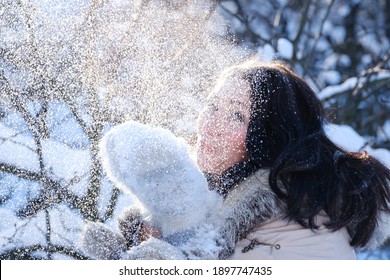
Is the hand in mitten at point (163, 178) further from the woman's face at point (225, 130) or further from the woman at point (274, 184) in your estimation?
the woman's face at point (225, 130)

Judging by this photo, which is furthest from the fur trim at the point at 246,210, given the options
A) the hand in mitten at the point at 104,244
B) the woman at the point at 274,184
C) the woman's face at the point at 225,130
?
the hand in mitten at the point at 104,244

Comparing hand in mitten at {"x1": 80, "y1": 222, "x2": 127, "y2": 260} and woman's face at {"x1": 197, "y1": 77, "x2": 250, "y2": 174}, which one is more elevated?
woman's face at {"x1": 197, "y1": 77, "x2": 250, "y2": 174}

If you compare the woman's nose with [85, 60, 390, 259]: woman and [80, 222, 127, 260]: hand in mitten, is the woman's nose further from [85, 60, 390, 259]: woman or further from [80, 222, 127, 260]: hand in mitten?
[80, 222, 127, 260]: hand in mitten

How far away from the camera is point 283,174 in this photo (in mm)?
1561

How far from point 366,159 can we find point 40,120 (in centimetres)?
214

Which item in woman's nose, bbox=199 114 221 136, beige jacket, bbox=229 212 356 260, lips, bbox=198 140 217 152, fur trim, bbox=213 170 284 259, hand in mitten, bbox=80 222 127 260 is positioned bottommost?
hand in mitten, bbox=80 222 127 260

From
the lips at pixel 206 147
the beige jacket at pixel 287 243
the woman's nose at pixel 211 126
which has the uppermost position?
the woman's nose at pixel 211 126

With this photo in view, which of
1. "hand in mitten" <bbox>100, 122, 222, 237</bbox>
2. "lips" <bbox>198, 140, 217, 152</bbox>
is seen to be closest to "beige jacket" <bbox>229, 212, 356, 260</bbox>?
"hand in mitten" <bbox>100, 122, 222, 237</bbox>

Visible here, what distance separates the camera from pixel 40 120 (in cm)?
332

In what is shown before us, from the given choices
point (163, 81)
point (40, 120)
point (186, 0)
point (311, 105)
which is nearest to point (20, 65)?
point (40, 120)

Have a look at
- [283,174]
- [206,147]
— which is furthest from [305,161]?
[206,147]

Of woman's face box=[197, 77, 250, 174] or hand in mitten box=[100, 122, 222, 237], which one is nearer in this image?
hand in mitten box=[100, 122, 222, 237]

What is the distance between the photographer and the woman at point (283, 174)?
1539mm

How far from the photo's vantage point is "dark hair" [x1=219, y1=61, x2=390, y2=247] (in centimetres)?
154
